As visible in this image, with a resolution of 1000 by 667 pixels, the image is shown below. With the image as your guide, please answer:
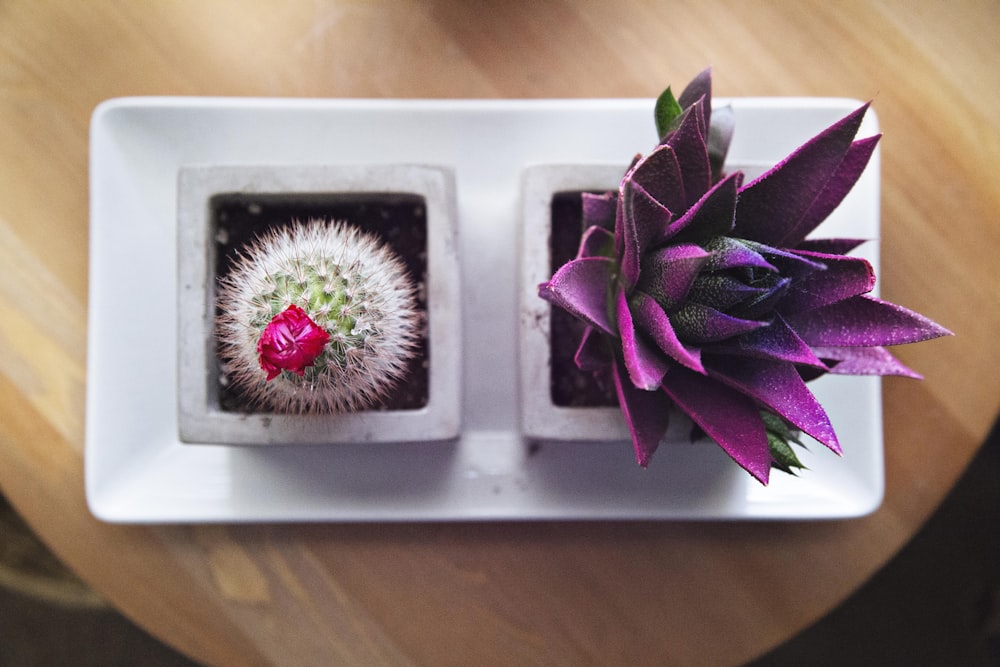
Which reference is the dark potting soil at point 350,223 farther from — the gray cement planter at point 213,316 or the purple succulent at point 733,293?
the purple succulent at point 733,293

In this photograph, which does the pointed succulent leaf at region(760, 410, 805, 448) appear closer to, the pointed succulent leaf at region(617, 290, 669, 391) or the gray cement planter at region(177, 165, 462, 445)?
the pointed succulent leaf at region(617, 290, 669, 391)

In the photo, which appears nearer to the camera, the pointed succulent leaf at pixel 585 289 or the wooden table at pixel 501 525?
the pointed succulent leaf at pixel 585 289

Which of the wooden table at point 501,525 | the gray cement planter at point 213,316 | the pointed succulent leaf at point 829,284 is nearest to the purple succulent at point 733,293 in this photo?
the pointed succulent leaf at point 829,284

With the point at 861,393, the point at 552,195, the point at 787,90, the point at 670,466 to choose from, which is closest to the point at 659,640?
the point at 670,466

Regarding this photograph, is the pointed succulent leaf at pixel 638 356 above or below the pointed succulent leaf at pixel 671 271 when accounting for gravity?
below

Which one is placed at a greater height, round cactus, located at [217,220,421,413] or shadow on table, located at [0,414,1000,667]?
round cactus, located at [217,220,421,413]

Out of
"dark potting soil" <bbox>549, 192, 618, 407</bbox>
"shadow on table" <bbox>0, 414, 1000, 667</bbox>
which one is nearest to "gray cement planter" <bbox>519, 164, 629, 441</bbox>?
"dark potting soil" <bbox>549, 192, 618, 407</bbox>

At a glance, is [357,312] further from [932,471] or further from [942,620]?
[942,620]
